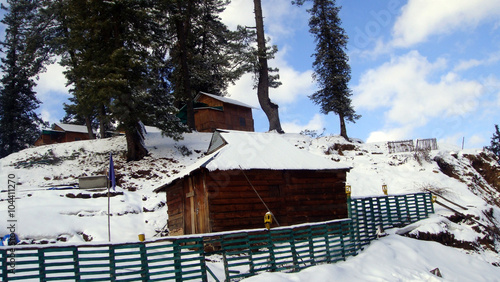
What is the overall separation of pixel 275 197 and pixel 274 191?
253 millimetres

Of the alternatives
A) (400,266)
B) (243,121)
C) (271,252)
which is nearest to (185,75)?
(243,121)

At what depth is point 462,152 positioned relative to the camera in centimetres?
2788

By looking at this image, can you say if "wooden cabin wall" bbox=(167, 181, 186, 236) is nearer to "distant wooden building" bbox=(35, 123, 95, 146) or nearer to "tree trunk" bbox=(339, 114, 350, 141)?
"tree trunk" bbox=(339, 114, 350, 141)

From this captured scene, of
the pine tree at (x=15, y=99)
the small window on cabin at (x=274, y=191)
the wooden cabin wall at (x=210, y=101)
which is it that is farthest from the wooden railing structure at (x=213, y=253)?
the pine tree at (x=15, y=99)

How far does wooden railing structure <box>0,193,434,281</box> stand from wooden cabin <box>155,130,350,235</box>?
1051 mm

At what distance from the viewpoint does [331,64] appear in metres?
34.6

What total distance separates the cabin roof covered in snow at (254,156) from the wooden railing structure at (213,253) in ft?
8.54

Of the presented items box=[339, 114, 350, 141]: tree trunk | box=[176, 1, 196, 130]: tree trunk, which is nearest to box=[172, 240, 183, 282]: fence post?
box=[176, 1, 196, 130]: tree trunk

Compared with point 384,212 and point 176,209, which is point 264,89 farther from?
point 384,212

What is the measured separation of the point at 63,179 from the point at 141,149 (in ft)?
17.4

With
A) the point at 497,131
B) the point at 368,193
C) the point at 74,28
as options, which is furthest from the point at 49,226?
the point at 497,131

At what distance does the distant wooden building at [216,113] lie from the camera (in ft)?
118

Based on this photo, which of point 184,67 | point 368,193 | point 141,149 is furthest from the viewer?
point 184,67

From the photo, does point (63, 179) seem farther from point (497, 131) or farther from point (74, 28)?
point (497, 131)
